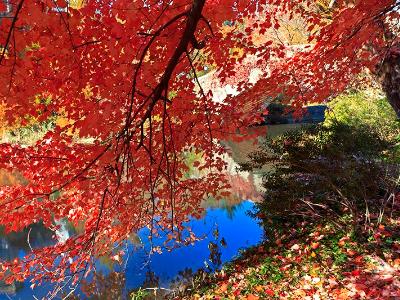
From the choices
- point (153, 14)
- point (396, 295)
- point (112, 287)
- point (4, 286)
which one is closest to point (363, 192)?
point (396, 295)

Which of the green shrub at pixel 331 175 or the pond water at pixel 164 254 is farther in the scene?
the pond water at pixel 164 254

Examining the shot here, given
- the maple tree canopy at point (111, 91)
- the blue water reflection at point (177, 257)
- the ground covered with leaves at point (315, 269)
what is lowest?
the ground covered with leaves at point (315, 269)

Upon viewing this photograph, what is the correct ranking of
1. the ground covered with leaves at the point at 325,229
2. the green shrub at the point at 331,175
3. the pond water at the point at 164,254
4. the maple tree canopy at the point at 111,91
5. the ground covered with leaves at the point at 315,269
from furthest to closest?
the pond water at the point at 164,254 < the green shrub at the point at 331,175 < the ground covered with leaves at the point at 325,229 < the ground covered with leaves at the point at 315,269 < the maple tree canopy at the point at 111,91

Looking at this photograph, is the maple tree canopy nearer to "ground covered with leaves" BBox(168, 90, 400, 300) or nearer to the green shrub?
"ground covered with leaves" BBox(168, 90, 400, 300)

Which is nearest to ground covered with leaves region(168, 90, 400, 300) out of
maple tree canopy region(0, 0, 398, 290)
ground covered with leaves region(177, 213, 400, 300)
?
ground covered with leaves region(177, 213, 400, 300)

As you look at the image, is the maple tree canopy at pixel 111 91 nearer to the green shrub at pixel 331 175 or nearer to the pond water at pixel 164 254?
the pond water at pixel 164 254

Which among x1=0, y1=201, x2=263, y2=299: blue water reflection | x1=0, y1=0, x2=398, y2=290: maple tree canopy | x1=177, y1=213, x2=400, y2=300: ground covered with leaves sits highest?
x1=0, y1=0, x2=398, y2=290: maple tree canopy

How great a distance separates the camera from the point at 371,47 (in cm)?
793

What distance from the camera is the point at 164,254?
9508 mm

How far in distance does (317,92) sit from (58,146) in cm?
980

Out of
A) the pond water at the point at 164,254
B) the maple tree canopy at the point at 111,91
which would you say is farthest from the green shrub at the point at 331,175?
the maple tree canopy at the point at 111,91

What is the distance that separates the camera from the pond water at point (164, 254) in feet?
27.2

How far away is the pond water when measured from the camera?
8.30m

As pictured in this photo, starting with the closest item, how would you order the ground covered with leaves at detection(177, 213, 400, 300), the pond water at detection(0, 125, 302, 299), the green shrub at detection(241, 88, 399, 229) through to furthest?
the ground covered with leaves at detection(177, 213, 400, 300)
the green shrub at detection(241, 88, 399, 229)
the pond water at detection(0, 125, 302, 299)
